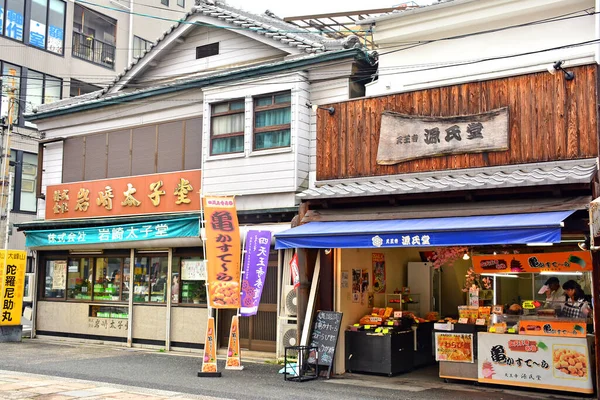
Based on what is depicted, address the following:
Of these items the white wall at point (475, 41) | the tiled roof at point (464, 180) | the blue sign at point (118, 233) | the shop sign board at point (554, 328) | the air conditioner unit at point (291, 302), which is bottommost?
the shop sign board at point (554, 328)

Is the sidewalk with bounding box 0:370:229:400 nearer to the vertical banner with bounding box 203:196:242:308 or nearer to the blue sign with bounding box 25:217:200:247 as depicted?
the vertical banner with bounding box 203:196:242:308

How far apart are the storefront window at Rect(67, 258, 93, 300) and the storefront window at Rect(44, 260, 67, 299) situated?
21cm

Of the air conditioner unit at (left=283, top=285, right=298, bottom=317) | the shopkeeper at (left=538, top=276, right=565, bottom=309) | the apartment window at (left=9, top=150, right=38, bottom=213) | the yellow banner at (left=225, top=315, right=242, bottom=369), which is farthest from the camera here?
the apartment window at (left=9, top=150, right=38, bottom=213)

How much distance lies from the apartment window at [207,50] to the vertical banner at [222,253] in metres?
6.12

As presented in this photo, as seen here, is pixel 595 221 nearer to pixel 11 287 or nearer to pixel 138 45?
pixel 11 287

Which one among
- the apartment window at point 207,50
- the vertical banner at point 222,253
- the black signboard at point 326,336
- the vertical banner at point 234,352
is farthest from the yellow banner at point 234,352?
the apartment window at point 207,50

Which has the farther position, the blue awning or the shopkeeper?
the shopkeeper

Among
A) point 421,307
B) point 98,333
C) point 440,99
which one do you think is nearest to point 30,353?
point 98,333

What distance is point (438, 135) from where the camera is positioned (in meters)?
12.8

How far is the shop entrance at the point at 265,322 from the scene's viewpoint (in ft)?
52.1

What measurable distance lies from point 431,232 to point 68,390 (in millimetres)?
6722

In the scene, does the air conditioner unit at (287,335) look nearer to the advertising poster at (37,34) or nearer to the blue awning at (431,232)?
the blue awning at (431,232)

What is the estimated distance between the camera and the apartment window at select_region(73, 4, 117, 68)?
33812mm

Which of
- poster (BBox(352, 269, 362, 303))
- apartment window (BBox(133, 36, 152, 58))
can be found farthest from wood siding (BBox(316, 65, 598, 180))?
apartment window (BBox(133, 36, 152, 58))
